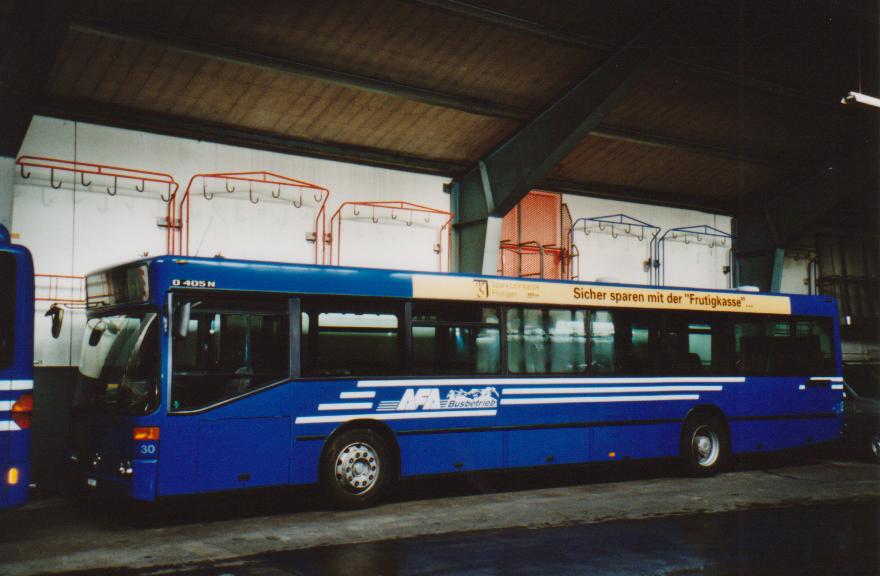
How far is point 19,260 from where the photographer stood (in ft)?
24.3

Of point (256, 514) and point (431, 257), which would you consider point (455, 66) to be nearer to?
point (431, 257)

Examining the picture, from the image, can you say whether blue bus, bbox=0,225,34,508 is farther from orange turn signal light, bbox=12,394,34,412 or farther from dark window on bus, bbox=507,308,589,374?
dark window on bus, bbox=507,308,589,374

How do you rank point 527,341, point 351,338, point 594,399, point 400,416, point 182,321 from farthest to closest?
point 594,399 → point 527,341 → point 400,416 → point 351,338 → point 182,321

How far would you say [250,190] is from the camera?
14812 mm

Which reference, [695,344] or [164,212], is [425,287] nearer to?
[695,344]

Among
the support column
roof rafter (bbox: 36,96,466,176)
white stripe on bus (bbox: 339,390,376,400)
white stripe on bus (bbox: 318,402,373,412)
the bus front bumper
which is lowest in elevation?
the bus front bumper

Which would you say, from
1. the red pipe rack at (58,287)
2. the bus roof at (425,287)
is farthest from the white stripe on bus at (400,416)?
the red pipe rack at (58,287)

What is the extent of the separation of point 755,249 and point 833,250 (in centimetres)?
316

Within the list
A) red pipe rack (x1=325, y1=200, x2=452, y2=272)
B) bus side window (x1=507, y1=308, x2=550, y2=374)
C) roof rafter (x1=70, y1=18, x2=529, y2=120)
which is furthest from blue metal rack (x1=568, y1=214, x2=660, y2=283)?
bus side window (x1=507, y1=308, x2=550, y2=374)

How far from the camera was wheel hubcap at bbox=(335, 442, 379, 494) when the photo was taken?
935cm

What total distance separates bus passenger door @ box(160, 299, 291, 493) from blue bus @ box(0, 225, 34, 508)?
4.40 ft

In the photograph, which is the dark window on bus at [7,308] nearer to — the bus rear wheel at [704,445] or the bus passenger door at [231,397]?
the bus passenger door at [231,397]

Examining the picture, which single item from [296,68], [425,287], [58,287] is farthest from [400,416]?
[296,68]

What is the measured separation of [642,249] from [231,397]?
1442cm
